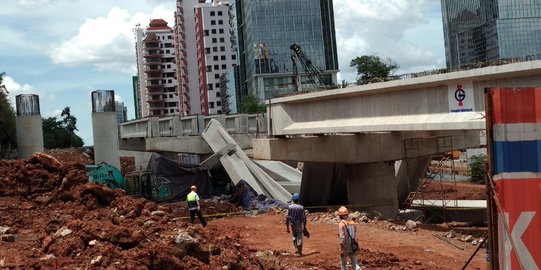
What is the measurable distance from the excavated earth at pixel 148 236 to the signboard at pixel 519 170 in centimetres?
522

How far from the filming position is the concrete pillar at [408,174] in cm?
3072

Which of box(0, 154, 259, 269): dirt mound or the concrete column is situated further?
the concrete column

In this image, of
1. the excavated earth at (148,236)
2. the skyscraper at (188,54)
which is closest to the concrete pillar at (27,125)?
the excavated earth at (148,236)

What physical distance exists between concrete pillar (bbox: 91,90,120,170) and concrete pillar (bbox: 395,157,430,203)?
565 inches

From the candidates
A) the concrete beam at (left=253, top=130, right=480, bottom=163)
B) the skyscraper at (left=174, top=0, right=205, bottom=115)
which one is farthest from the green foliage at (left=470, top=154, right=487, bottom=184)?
the skyscraper at (left=174, top=0, right=205, bottom=115)

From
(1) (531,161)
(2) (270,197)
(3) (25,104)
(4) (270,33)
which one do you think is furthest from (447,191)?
(4) (270,33)

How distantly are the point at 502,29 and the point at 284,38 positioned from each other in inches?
1810

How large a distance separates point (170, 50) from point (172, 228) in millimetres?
141466

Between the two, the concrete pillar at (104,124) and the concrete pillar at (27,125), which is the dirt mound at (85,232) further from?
the concrete pillar at (27,125)

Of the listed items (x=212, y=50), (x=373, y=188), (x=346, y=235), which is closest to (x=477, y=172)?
(x=373, y=188)

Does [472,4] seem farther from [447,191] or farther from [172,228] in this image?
[172,228]

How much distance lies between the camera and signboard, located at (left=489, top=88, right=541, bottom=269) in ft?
18.5

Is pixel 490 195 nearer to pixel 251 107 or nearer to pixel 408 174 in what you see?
pixel 408 174

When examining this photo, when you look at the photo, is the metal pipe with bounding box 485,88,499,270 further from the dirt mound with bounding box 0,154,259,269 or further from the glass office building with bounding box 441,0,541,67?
the glass office building with bounding box 441,0,541,67
